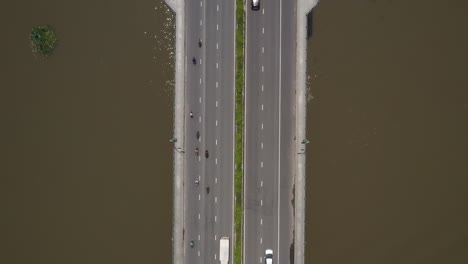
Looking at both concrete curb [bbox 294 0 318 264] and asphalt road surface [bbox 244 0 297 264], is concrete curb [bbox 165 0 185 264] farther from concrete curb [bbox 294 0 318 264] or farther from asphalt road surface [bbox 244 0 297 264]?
concrete curb [bbox 294 0 318 264]

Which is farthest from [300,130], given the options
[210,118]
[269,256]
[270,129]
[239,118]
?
[269,256]
